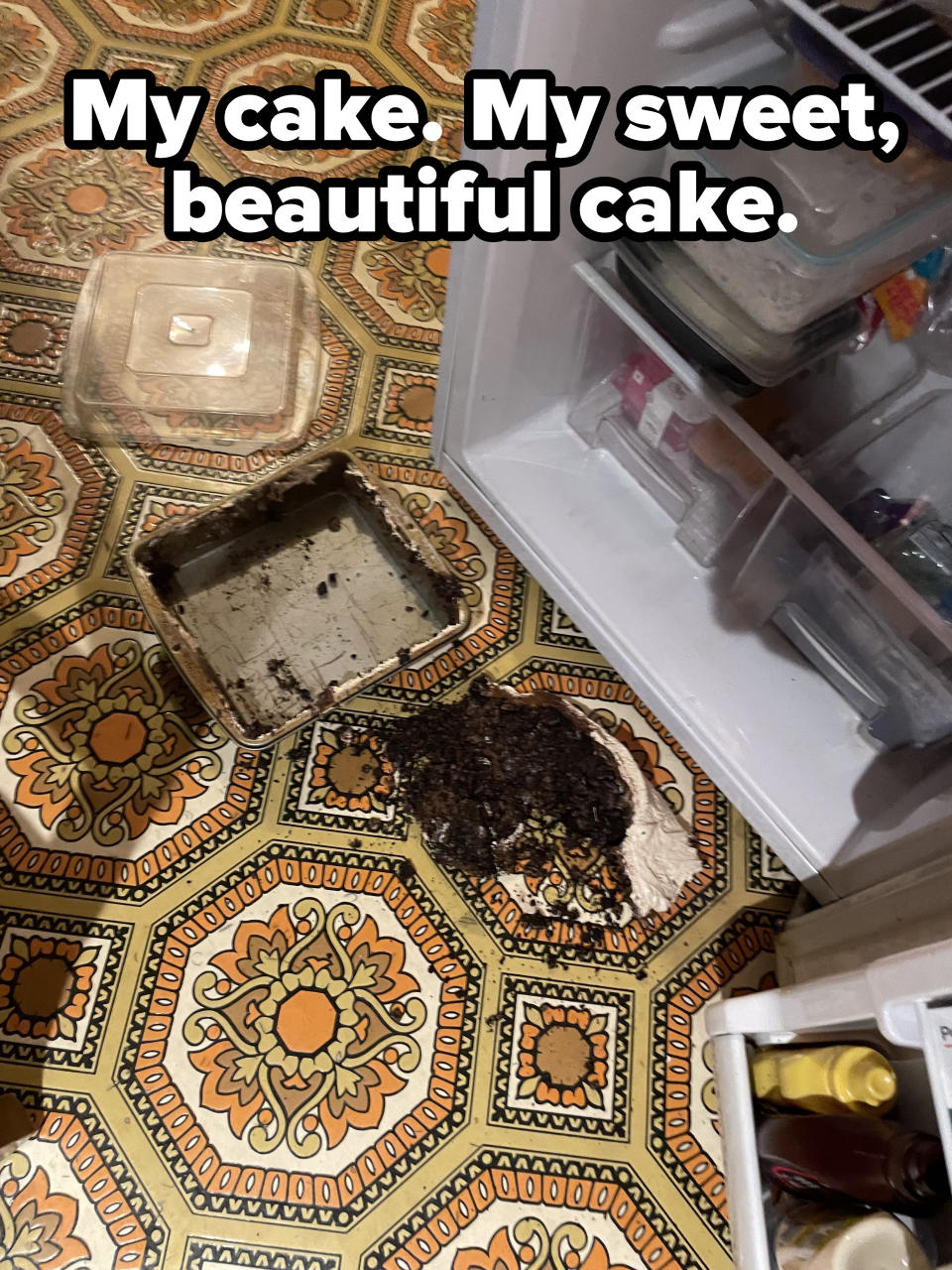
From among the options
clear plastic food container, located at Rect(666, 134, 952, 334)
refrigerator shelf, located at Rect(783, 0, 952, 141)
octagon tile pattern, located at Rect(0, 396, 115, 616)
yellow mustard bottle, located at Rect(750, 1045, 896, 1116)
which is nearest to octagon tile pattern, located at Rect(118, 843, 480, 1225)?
yellow mustard bottle, located at Rect(750, 1045, 896, 1116)

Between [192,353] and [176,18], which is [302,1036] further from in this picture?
[176,18]

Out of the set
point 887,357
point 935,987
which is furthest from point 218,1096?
point 887,357

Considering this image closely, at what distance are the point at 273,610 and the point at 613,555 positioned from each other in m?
0.43

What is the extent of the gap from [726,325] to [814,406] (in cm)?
20

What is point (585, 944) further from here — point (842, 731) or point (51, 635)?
point (51, 635)

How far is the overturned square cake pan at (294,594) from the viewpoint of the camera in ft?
3.63

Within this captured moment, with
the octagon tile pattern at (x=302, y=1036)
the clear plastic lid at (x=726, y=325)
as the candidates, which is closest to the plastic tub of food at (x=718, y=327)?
the clear plastic lid at (x=726, y=325)

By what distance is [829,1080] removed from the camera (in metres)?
0.75

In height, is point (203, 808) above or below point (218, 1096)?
above

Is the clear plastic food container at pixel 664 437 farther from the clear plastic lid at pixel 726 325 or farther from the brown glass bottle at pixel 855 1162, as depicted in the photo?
the brown glass bottle at pixel 855 1162

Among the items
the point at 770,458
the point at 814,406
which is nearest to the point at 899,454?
the point at 814,406

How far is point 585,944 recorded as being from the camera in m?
1.02

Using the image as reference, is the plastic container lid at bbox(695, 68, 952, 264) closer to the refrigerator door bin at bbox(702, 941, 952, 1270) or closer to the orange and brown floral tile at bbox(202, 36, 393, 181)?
the refrigerator door bin at bbox(702, 941, 952, 1270)

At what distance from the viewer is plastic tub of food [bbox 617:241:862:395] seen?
86 centimetres
